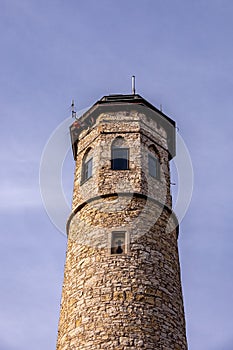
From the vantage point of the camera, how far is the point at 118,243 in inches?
632

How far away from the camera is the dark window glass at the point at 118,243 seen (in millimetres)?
15878

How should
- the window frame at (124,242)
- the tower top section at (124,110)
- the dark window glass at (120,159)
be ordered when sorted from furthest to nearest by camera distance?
the tower top section at (124,110) → the dark window glass at (120,159) → the window frame at (124,242)

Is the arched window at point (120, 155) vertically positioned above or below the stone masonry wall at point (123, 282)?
above

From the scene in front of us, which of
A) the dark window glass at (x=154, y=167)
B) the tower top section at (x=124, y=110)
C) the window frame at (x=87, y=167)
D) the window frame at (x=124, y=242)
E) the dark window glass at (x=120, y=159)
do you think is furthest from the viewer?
the tower top section at (x=124, y=110)

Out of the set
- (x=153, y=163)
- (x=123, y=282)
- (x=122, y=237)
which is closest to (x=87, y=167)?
(x=153, y=163)

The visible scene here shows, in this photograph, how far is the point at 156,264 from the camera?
15930mm

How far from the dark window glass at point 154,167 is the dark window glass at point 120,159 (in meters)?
0.84

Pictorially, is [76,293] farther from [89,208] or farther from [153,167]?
[153,167]

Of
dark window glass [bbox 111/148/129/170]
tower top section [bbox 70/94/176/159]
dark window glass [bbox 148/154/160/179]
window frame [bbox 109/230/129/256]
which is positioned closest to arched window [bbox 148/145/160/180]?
dark window glass [bbox 148/154/160/179]

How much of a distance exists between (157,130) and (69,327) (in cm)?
790

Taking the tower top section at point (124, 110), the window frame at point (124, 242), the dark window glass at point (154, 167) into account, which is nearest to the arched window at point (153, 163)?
the dark window glass at point (154, 167)

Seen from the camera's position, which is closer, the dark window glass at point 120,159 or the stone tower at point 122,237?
the stone tower at point 122,237

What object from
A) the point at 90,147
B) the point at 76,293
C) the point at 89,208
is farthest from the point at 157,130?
the point at 76,293

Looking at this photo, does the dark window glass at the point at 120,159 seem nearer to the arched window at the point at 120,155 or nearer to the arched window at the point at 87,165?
the arched window at the point at 120,155
